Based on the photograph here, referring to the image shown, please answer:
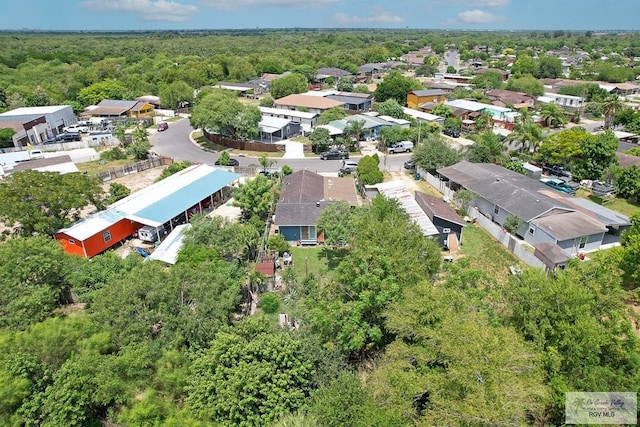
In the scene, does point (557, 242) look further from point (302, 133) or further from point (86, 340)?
point (302, 133)

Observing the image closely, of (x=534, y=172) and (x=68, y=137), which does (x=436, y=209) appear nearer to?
(x=534, y=172)

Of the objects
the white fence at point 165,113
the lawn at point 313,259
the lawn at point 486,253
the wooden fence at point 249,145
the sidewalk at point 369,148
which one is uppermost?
Answer: the white fence at point 165,113

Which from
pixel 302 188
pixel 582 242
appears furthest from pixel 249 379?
pixel 582 242

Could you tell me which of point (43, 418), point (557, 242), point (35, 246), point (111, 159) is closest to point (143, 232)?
point (35, 246)

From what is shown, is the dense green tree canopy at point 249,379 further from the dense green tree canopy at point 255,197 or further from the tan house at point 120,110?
the tan house at point 120,110

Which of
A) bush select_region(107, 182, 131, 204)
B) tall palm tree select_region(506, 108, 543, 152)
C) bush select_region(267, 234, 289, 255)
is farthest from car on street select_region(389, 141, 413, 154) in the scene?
bush select_region(107, 182, 131, 204)

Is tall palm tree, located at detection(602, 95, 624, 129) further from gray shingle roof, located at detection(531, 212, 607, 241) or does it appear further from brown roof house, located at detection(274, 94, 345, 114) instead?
brown roof house, located at detection(274, 94, 345, 114)

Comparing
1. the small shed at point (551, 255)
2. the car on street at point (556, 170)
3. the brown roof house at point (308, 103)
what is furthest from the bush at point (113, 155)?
the car on street at point (556, 170)
